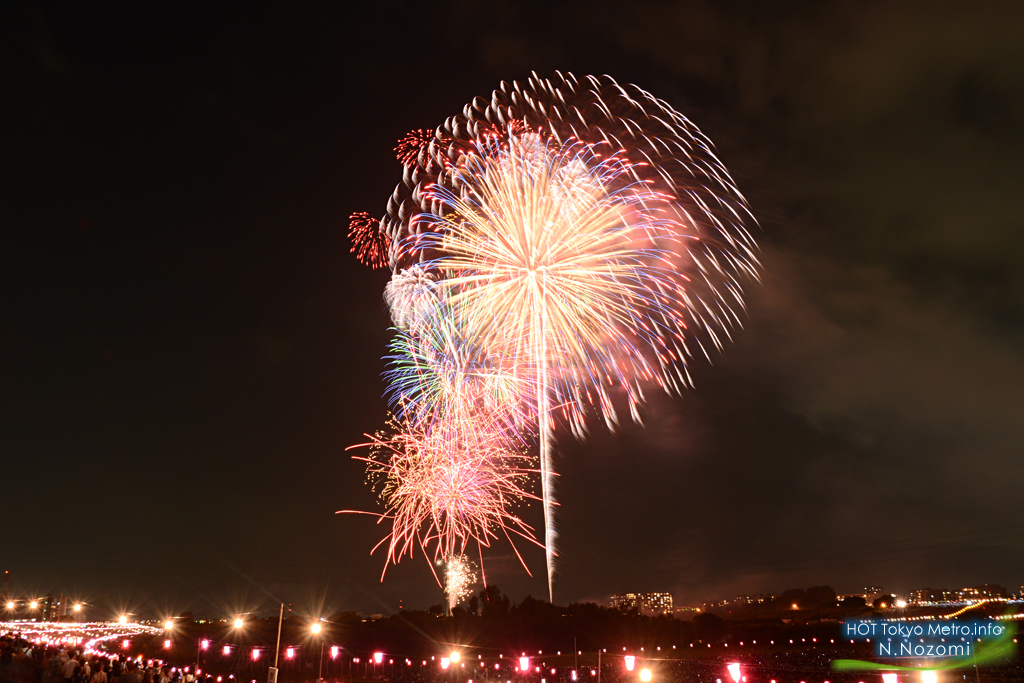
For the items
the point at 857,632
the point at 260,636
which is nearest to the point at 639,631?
the point at 857,632

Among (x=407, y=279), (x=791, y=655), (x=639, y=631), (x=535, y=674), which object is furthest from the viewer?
(x=639, y=631)

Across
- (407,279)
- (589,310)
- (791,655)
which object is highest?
(407,279)

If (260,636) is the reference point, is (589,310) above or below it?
above

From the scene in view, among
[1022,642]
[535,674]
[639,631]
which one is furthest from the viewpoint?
[639,631]

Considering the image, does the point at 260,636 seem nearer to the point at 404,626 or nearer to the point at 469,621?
the point at 404,626

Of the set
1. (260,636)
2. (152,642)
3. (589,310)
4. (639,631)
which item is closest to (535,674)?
(589,310)

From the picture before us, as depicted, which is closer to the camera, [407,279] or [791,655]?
[407,279]

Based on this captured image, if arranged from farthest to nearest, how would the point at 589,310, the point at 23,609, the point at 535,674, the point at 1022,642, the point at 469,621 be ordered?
the point at 23,609, the point at 469,621, the point at 1022,642, the point at 535,674, the point at 589,310

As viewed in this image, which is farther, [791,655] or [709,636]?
[709,636]

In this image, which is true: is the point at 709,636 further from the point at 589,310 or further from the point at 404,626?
the point at 589,310
